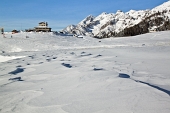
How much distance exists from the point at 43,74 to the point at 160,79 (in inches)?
117

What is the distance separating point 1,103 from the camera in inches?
120

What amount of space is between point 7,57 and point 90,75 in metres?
8.46

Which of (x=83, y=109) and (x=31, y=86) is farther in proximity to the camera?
(x=31, y=86)

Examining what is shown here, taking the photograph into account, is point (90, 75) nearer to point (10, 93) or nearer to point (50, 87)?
point (50, 87)

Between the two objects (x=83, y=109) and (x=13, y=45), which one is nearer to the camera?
(x=83, y=109)

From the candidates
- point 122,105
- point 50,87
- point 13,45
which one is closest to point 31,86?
point 50,87

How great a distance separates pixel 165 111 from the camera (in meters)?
2.31

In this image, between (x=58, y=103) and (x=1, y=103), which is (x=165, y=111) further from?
(x=1, y=103)

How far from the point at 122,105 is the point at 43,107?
3.94 ft

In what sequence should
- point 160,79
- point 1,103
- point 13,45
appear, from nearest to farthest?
1. point 1,103
2. point 160,79
3. point 13,45

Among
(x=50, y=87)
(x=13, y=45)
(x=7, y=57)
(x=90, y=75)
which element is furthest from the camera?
(x=13, y=45)

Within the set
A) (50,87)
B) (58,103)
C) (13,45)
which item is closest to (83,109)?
(58,103)

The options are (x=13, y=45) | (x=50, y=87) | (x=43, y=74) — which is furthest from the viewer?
(x=13, y=45)

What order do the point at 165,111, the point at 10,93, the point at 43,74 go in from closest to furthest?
the point at 165,111, the point at 10,93, the point at 43,74
